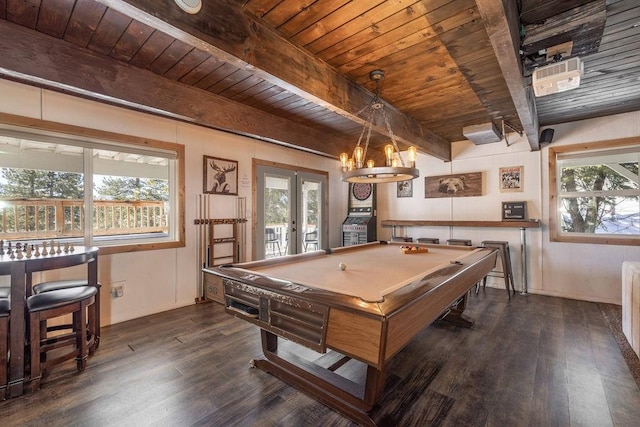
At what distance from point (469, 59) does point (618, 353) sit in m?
2.81

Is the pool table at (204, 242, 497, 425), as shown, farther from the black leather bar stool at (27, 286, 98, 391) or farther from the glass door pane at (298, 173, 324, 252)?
the glass door pane at (298, 173, 324, 252)

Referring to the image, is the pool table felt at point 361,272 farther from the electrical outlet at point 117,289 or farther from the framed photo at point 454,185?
the framed photo at point 454,185

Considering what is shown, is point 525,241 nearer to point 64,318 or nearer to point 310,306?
point 310,306

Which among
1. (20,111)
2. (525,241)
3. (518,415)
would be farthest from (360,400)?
(525,241)

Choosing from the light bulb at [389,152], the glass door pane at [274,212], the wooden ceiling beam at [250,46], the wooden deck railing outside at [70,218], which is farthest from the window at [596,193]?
the wooden deck railing outside at [70,218]

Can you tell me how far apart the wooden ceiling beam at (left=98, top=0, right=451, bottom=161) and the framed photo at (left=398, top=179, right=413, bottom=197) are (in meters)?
3.12

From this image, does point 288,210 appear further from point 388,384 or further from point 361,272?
point 388,384

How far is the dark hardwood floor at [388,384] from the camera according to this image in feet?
5.65

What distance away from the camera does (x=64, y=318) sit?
2.92 m

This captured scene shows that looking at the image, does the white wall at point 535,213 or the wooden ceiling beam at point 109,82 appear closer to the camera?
the wooden ceiling beam at point 109,82

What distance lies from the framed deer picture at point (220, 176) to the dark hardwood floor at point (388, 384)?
189 centimetres

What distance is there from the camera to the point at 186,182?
3773 millimetres

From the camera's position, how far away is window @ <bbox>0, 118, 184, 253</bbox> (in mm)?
2749

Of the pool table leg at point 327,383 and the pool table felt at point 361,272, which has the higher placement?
the pool table felt at point 361,272
